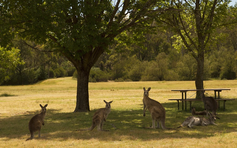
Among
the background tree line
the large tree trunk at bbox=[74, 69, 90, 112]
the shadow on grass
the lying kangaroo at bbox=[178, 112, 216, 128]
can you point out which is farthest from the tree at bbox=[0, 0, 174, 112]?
the background tree line

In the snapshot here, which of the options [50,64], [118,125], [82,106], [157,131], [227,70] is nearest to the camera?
[157,131]

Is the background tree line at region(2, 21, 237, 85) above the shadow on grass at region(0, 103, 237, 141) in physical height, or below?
above

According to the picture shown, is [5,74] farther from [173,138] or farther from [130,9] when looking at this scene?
[173,138]

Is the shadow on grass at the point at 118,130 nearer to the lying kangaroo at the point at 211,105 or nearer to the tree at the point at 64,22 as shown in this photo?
the lying kangaroo at the point at 211,105

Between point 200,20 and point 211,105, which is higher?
point 200,20

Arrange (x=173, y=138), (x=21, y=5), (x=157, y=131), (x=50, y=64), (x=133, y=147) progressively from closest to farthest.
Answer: (x=133, y=147)
(x=173, y=138)
(x=157, y=131)
(x=21, y=5)
(x=50, y=64)

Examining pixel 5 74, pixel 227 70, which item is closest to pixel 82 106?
pixel 5 74

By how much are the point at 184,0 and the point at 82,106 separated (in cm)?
1191

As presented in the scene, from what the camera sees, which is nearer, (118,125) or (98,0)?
(118,125)

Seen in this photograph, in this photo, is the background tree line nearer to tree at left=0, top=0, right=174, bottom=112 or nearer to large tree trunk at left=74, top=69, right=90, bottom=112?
large tree trunk at left=74, top=69, right=90, bottom=112

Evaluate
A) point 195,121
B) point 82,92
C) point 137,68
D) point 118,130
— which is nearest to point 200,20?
point 82,92

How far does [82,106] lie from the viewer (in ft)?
63.1

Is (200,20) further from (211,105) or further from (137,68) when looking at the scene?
(137,68)

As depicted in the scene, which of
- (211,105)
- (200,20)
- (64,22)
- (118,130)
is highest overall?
(200,20)
